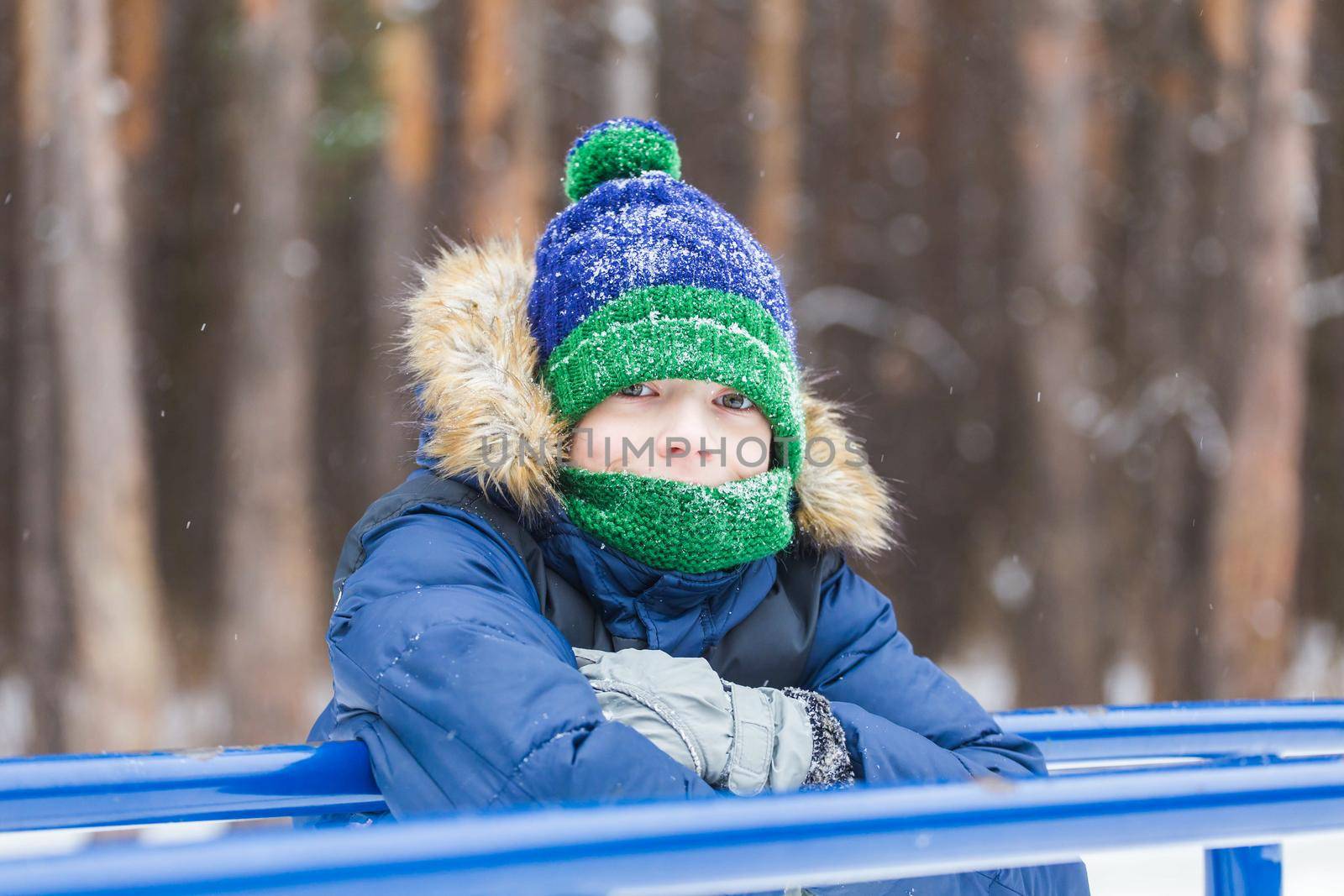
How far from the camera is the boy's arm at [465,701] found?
34.4 inches

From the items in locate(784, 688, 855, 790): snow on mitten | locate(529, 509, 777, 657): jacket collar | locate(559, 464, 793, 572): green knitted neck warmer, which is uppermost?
locate(559, 464, 793, 572): green knitted neck warmer

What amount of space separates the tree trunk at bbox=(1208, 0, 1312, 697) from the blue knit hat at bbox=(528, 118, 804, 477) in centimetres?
377

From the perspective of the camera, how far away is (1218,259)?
456 cm

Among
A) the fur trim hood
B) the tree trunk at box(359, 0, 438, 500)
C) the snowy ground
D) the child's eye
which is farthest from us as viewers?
the tree trunk at box(359, 0, 438, 500)

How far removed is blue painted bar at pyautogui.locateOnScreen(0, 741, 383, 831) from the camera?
934mm

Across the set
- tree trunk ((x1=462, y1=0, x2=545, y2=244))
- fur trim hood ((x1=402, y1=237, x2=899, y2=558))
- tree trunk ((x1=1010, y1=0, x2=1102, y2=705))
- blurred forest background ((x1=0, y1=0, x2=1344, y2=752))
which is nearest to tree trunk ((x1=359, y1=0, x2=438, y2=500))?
blurred forest background ((x1=0, y1=0, x2=1344, y2=752))

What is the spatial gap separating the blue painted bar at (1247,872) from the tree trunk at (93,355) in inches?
136

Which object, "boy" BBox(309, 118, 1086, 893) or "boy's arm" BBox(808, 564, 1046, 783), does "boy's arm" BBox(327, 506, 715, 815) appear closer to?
"boy" BBox(309, 118, 1086, 893)

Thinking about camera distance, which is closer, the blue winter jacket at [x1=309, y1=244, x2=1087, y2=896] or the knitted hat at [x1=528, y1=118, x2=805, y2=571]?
the blue winter jacket at [x1=309, y1=244, x2=1087, y2=896]

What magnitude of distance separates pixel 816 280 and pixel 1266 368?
6.15 feet

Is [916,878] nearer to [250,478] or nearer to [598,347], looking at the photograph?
[598,347]

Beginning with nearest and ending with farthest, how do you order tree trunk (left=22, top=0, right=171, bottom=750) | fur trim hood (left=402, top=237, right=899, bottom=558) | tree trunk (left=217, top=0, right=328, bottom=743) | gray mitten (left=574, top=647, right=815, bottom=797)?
gray mitten (left=574, top=647, right=815, bottom=797) < fur trim hood (left=402, top=237, right=899, bottom=558) < tree trunk (left=22, top=0, right=171, bottom=750) < tree trunk (left=217, top=0, right=328, bottom=743)

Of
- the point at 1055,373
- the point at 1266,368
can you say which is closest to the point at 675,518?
the point at 1055,373

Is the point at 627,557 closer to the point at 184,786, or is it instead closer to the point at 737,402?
the point at 737,402
